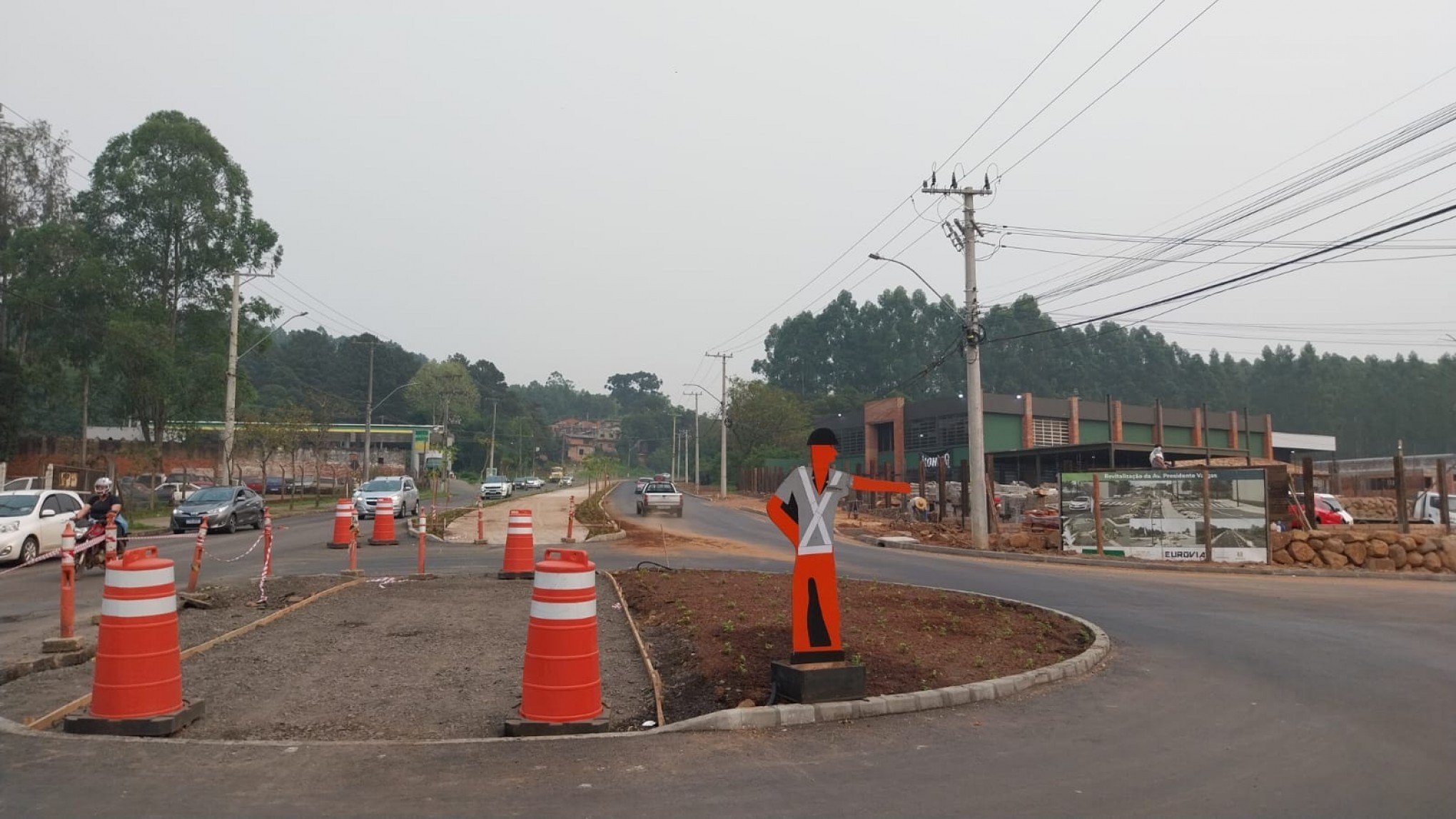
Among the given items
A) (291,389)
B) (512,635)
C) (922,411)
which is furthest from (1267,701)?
(291,389)

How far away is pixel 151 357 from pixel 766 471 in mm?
45585

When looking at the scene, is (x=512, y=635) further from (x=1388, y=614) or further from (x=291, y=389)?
(x=291, y=389)

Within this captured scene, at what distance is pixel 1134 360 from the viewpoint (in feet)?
405

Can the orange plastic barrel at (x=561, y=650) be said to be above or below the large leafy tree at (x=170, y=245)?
below

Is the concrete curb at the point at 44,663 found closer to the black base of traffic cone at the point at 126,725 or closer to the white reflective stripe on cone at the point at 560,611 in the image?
the black base of traffic cone at the point at 126,725

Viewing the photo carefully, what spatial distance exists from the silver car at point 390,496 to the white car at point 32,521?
51.7 ft

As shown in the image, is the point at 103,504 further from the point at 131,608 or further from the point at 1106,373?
the point at 1106,373

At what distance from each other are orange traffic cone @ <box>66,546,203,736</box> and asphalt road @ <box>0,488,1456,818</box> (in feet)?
1.01

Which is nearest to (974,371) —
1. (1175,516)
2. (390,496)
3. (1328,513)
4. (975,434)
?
(975,434)

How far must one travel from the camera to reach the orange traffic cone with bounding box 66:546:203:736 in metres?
6.47

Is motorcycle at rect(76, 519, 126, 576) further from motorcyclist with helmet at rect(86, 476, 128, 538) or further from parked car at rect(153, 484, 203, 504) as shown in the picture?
parked car at rect(153, 484, 203, 504)

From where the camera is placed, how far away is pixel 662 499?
45.5m

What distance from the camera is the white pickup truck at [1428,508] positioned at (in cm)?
3272

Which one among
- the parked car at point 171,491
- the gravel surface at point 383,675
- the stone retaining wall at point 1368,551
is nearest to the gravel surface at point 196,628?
the gravel surface at point 383,675
